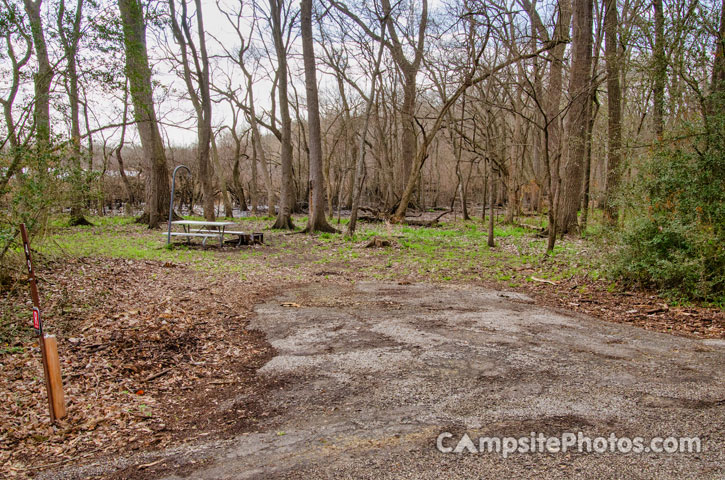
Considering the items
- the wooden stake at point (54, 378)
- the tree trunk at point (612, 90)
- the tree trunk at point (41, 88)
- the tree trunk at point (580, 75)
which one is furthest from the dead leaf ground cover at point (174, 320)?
the tree trunk at point (580, 75)

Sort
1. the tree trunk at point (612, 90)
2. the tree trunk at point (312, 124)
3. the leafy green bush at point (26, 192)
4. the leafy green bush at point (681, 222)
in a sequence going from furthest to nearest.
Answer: the tree trunk at point (312, 124), the tree trunk at point (612, 90), the leafy green bush at point (681, 222), the leafy green bush at point (26, 192)

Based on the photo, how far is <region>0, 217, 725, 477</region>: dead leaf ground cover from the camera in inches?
134

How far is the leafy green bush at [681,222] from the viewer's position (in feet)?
19.3

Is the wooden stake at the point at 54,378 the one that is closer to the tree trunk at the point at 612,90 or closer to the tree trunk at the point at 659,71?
the tree trunk at the point at 659,71

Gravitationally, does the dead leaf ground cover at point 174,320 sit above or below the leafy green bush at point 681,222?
below

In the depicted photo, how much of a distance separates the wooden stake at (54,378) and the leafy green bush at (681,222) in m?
7.01

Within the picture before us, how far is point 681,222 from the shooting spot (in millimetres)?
6336

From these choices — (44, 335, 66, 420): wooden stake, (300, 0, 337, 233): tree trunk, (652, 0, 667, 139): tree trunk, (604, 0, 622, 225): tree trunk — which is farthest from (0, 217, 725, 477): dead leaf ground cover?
(300, 0, 337, 233): tree trunk

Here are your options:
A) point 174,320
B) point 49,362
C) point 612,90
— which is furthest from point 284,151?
point 49,362

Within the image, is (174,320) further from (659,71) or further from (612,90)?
(612,90)

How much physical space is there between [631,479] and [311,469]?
168cm

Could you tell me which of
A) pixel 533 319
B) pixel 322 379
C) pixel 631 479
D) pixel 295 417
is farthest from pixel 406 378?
pixel 533 319

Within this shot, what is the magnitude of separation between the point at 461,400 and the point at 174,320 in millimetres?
3880

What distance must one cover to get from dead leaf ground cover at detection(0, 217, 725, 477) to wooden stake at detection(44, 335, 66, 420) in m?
0.12
